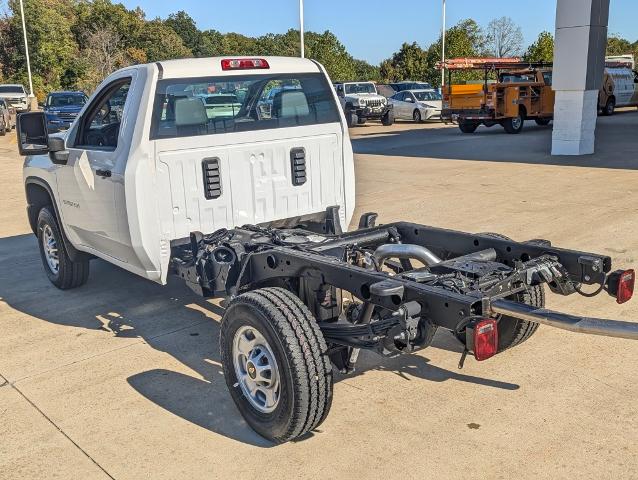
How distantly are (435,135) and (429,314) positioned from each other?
2090 centimetres

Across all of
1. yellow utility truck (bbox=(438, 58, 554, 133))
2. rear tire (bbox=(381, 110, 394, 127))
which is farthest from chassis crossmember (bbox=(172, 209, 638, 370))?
rear tire (bbox=(381, 110, 394, 127))

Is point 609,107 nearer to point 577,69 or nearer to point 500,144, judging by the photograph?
point 500,144

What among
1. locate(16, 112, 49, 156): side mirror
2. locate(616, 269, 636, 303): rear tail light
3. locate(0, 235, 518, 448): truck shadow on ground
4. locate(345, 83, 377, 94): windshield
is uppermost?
locate(16, 112, 49, 156): side mirror

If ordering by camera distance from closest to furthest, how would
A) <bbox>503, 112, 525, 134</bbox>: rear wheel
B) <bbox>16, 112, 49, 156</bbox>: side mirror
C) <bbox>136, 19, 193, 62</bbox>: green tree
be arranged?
<bbox>16, 112, 49, 156</bbox>: side mirror → <bbox>503, 112, 525, 134</bbox>: rear wheel → <bbox>136, 19, 193, 62</bbox>: green tree

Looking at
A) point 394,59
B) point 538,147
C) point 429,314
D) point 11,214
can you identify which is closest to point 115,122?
point 429,314

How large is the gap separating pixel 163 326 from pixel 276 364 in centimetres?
235

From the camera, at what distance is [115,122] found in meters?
5.91

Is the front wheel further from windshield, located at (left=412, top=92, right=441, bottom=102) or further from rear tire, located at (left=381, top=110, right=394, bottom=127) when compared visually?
rear tire, located at (left=381, top=110, right=394, bottom=127)

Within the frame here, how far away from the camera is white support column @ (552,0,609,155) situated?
1593 centimetres

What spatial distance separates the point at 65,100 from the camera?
2889 cm

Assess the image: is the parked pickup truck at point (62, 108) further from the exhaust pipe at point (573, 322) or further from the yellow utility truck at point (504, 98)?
the exhaust pipe at point (573, 322)

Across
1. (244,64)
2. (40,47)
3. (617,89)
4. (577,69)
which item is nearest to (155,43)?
(40,47)

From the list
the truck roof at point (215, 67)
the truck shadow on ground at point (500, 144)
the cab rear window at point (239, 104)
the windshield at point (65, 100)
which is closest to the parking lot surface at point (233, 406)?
the cab rear window at point (239, 104)

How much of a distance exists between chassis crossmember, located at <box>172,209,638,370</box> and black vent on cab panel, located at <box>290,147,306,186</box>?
0.63 m
